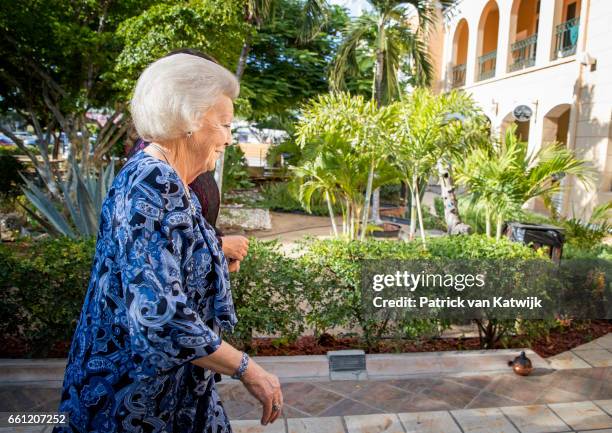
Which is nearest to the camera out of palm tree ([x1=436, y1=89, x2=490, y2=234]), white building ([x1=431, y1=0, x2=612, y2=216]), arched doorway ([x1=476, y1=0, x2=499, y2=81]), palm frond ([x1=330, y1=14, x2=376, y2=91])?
palm tree ([x1=436, y1=89, x2=490, y2=234])

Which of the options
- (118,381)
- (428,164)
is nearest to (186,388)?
(118,381)

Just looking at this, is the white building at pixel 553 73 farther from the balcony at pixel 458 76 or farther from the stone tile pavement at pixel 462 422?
the stone tile pavement at pixel 462 422

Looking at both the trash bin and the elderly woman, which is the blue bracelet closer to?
the elderly woman

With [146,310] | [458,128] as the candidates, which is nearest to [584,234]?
[458,128]

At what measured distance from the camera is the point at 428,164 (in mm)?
5891

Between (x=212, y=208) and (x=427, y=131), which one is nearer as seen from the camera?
(x=212, y=208)

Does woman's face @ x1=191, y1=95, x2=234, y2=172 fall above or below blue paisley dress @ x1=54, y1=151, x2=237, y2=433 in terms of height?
above

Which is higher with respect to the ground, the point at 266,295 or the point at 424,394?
the point at 266,295

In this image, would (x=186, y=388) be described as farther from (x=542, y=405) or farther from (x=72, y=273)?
(x=542, y=405)

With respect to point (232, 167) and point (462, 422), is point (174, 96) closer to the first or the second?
point (462, 422)

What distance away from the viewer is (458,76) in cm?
2136

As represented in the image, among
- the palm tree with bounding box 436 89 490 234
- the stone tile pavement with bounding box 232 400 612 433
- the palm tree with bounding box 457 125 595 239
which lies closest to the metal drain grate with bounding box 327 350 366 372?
the stone tile pavement with bounding box 232 400 612 433

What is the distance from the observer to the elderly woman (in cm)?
112

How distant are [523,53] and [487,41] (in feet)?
11.8
